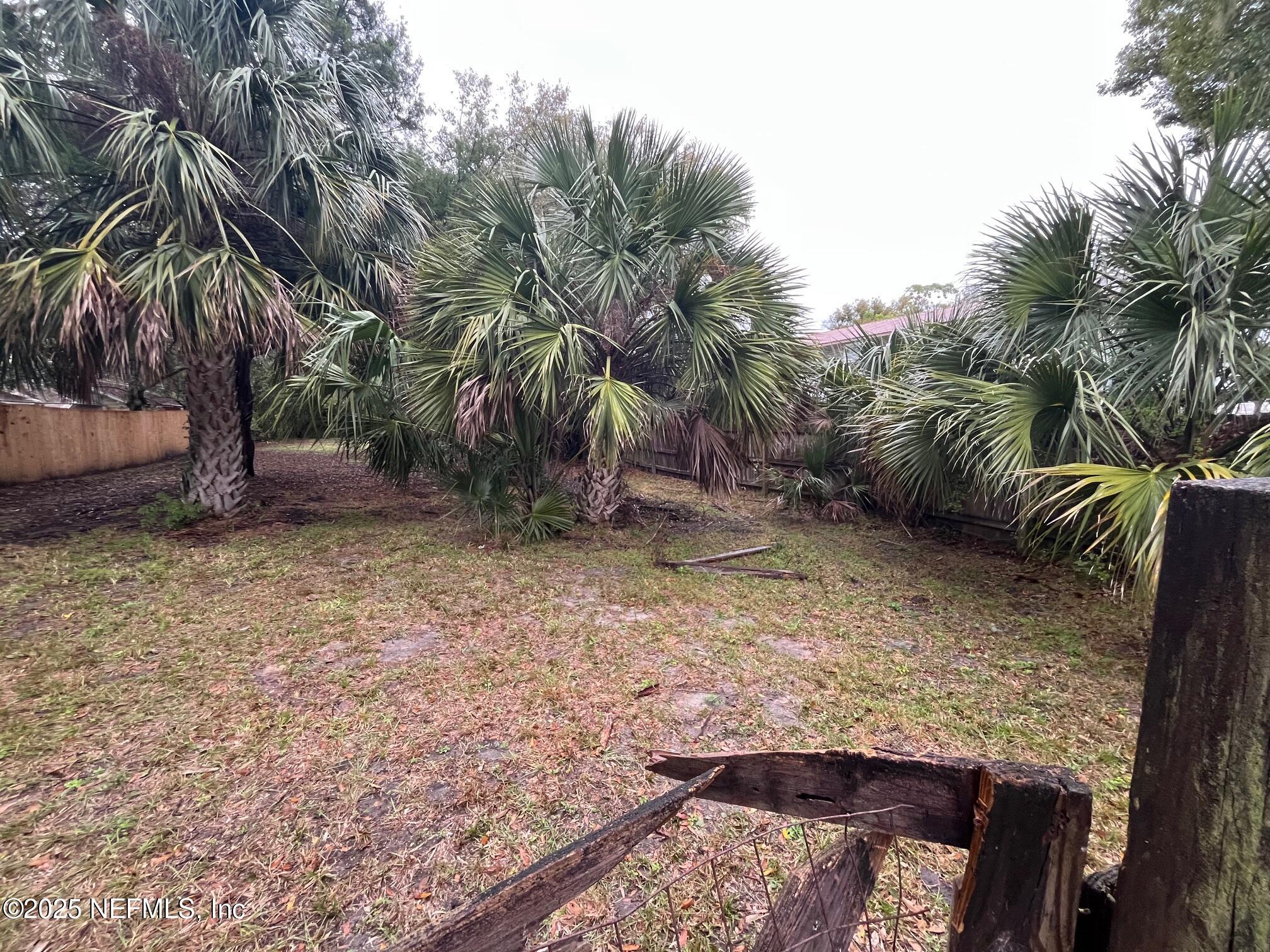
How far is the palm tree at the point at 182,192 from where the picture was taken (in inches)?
168

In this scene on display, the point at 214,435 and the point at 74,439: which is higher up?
the point at 214,435

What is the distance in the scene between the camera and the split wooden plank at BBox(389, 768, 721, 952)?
20.9 inches

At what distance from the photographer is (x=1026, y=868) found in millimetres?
609

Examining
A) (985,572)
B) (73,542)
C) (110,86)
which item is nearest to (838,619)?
(985,572)

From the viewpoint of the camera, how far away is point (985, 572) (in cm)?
481

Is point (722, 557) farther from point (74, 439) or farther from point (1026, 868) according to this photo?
point (74, 439)

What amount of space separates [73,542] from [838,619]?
21.8 feet

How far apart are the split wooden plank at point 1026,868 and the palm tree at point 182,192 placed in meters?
5.77

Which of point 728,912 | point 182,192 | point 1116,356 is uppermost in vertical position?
point 182,192

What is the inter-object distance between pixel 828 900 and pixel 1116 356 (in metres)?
4.10

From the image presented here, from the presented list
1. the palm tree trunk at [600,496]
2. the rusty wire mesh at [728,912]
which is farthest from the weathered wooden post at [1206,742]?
the palm tree trunk at [600,496]

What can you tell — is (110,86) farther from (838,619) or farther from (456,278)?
(838,619)

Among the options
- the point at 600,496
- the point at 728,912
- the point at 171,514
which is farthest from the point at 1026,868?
the point at 171,514

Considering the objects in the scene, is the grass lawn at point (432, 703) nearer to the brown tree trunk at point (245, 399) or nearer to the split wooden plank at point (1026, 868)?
the split wooden plank at point (1026, 868)
